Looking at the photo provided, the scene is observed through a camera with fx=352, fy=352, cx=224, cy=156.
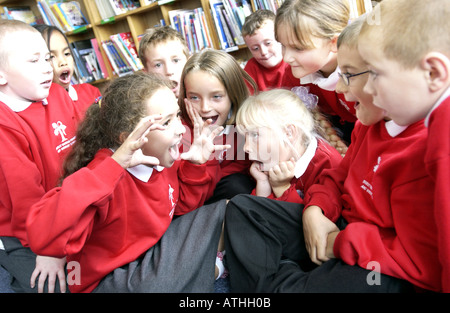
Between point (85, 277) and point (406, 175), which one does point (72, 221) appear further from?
point (406, 175)

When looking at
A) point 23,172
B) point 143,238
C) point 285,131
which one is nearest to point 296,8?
point 285,131

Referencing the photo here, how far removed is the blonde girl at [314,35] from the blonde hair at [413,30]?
61 cm

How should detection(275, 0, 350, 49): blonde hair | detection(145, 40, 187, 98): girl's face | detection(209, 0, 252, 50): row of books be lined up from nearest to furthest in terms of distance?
1. detection(275, 0, 350, 49): blonde hair
2. detection(145, 40, 187, 98): girl's face
3. detection(209, 0, 252, 50): row of books

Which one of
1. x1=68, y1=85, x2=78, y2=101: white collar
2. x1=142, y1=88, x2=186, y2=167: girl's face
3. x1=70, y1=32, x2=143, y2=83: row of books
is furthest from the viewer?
x1=70, y1=32, x2=143, y2=83: row of books

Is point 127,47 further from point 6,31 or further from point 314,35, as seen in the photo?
point 314,35

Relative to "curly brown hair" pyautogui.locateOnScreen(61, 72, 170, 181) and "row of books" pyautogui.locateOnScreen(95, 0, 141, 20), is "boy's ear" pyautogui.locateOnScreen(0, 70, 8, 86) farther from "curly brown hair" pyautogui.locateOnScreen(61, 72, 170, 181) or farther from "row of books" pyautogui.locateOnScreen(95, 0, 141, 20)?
"row of books" pyautogui.locateOnScreen(95, 0, 141, 20)

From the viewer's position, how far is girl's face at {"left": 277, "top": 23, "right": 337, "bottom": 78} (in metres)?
1.45

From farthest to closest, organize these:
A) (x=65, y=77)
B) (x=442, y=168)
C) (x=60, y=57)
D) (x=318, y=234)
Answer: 1. (x=65, y=77)
2. (x=60, y=57)
3. (x=318, y=234)
4. (x=442, y=168)

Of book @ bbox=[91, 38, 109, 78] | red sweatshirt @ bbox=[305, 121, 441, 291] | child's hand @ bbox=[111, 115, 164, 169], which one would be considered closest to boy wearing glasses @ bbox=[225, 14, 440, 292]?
red sweatshirt @ bbox=[305, 121, 441, 291]

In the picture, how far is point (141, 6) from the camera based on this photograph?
3100 millimetres

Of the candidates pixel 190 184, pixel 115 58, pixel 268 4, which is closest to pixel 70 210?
pixel 190 184

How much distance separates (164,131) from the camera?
3.93 ft

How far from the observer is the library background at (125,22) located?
2811 mm

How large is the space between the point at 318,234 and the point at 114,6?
116 inches
